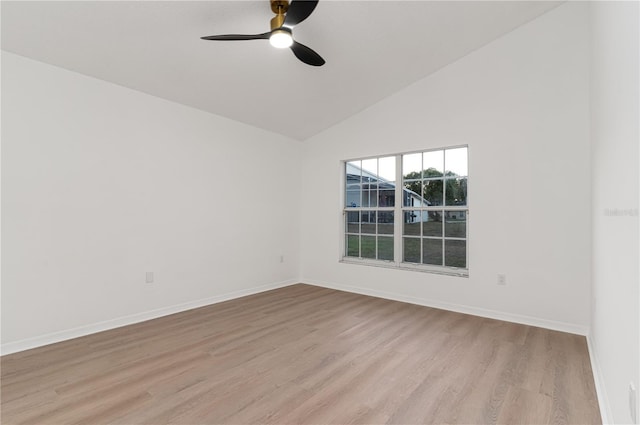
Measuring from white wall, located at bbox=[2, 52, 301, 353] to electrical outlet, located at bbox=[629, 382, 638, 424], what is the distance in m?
4.04

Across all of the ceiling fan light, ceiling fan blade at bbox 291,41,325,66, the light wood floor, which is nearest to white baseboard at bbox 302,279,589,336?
the light wood floor

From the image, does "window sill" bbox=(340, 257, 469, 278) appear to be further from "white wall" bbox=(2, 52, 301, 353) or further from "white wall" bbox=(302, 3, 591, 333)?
"white wall" bbox=(2, 52, 301, 353)

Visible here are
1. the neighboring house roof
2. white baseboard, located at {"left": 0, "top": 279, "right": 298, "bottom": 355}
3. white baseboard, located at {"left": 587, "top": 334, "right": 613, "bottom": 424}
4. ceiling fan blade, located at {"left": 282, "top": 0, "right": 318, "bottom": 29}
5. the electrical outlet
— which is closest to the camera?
the electrical outlet

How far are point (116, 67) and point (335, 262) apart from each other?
3886 millimetres

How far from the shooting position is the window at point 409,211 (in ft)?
13.5

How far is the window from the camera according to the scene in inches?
162

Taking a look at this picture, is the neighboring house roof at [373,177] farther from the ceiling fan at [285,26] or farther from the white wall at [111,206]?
the ceiling fan at [285,26]

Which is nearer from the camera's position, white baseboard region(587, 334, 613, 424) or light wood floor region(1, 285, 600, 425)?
white baseboard region(587, 334, 613, 424)

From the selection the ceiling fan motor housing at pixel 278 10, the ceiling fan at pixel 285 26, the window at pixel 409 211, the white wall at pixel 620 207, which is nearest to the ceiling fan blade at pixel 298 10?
the ceiling fan at pixel 285 26

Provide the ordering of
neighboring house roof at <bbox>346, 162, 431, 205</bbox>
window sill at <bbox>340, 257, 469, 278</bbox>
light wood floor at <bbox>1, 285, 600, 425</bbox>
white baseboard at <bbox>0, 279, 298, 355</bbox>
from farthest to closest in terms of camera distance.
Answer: neighboring house roof at <bbox>346, 162, 431, 205</bbox> < window sill at <bbox>340, 257, 469, 278</bbox> < white baseboard at <bbox>0, 279, 298, 355</bbox> < light wood floor at <bbox>1, 285, 600, 425</bbox>

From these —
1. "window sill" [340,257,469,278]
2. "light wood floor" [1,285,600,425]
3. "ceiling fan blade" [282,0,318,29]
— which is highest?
"ceiling fan blade" [282,0,318,29]

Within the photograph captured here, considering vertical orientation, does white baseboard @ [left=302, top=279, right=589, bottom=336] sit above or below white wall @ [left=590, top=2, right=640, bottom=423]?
below

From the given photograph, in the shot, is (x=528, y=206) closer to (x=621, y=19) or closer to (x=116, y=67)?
(x=621, y=19)

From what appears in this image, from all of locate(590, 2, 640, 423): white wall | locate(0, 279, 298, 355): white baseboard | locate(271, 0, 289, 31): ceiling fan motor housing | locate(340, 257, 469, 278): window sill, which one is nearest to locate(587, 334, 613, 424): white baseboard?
locate(590, 2, 640, 423): white wall
